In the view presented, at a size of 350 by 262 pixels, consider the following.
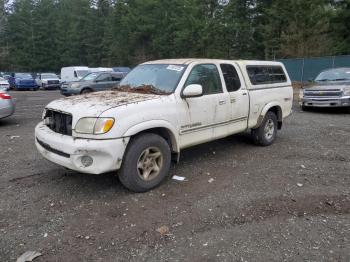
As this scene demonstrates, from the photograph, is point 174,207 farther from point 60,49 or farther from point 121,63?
point 60,49

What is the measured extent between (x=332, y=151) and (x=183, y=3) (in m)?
42.7

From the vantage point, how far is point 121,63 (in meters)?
55.5

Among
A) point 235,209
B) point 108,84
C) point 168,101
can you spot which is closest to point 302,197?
point 235,209

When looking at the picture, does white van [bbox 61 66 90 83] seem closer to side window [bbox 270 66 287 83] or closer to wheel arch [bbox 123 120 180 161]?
side window [bbox 270 66 287 83]

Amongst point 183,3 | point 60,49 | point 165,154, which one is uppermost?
point 183,3

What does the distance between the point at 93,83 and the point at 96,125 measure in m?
14.0

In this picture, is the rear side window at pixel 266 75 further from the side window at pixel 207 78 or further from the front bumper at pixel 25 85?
the front bumper at pixel 25 85

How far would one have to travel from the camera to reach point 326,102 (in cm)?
1193

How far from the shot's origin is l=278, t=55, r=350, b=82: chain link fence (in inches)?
890

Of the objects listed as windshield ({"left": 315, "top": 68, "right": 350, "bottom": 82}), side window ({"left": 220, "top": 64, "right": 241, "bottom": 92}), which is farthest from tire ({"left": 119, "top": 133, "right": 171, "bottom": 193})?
windshield ({"left": 315, "top": 68, "right": 350, "bottom": 82})

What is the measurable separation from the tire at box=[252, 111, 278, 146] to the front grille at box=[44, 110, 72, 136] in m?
3.98

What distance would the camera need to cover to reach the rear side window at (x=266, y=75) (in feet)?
21.4

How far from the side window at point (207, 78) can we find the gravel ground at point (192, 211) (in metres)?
1.32

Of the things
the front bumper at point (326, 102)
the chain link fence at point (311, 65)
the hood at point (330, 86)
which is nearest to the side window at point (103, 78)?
the front bumper at point (326, 102)
